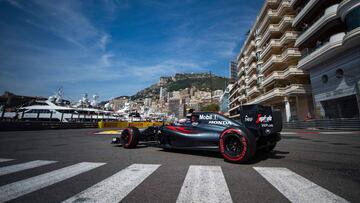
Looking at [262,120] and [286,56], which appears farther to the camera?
[286,56]

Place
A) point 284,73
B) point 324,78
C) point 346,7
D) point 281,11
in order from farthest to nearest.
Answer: point 281,11
point 284,73
point 324,78
point 346,7

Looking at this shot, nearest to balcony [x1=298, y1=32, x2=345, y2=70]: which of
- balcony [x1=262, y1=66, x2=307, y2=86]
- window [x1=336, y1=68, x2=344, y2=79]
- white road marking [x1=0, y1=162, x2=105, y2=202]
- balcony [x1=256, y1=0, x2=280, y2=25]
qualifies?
window [x1=336, y1=68, x2=344, y2=79]

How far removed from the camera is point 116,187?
2.65 m

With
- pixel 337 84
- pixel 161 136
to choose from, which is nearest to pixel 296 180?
pixel 161 136

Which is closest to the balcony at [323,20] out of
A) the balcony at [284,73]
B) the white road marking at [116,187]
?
the balcony at [284,73]

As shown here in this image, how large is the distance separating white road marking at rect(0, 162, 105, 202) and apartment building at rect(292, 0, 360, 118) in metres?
21.5

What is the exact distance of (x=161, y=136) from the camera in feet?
20.3

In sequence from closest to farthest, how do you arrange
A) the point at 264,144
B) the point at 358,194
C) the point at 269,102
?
the point at 358,194 → the point at 264,144 → the point at 269,102

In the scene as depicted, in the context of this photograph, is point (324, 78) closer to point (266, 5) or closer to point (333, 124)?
point (333, 124)

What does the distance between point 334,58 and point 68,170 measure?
2500 cm

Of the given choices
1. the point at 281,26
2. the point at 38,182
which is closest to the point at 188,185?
the point at 38,182

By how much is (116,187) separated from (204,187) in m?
1.29

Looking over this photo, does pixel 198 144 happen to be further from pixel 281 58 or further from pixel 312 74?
pixel 281 58

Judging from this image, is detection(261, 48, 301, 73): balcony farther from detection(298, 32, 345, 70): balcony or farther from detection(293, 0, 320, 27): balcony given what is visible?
detection(293, 0, 320, 27): balcony
